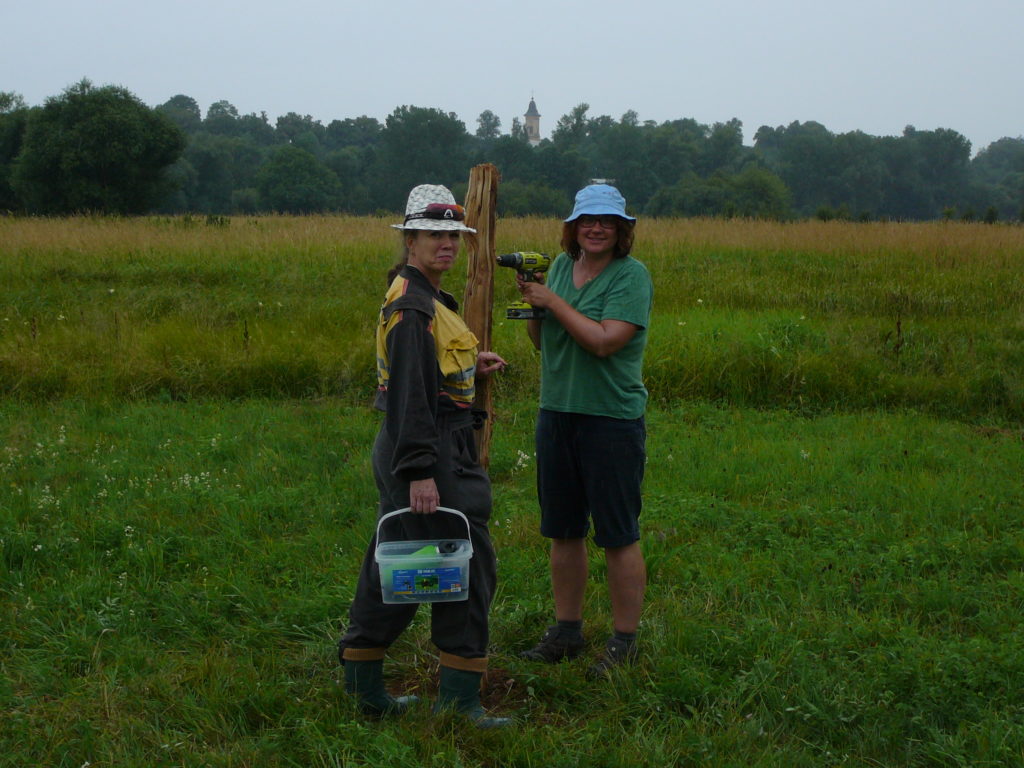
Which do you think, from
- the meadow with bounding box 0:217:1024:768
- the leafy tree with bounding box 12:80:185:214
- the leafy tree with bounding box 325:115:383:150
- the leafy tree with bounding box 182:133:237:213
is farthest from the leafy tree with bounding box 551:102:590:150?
the meadow with bounding box 0:217:1024:768

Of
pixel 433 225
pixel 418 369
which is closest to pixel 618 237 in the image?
pixel 433 225

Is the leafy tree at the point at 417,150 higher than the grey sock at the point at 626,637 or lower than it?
higher

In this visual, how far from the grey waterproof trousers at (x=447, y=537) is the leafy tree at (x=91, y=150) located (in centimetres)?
3397

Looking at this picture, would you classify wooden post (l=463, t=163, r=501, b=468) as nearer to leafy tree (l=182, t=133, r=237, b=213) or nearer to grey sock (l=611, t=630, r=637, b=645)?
grey sock (l=611, t=630, r=637, b=645)

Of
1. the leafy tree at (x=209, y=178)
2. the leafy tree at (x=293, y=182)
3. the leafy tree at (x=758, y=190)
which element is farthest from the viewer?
the leafy tree at (x=209, y=178)

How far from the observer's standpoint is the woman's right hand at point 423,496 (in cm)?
295

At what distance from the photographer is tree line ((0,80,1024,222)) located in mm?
33719

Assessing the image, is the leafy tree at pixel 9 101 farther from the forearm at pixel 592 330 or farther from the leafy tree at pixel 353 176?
the forearm at pixel 592 330

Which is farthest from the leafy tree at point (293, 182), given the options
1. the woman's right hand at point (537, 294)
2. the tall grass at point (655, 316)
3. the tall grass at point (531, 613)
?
the woman's right hand at point (537, 294)

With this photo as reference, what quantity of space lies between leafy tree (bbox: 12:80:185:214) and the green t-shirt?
33.7 m

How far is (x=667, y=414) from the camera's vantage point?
7797 mm

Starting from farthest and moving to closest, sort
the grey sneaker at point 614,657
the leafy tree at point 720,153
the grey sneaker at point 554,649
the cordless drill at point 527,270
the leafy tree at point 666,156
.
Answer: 1. the leafy tree at point 720,153
2. the leafy tree at point 666,156
3. the grey sneaker at point 554,649
4. the grey sneaker at point 614,657
5. the cordless drill at point 527,270

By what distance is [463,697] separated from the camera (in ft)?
10.7

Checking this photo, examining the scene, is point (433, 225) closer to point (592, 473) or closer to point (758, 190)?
point (592, 473)
